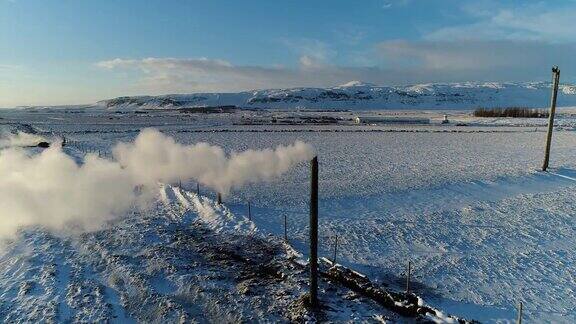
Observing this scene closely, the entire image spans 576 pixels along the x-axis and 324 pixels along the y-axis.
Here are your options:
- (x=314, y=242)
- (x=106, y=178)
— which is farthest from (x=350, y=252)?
(x=106, y=178)

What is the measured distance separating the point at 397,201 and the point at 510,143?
40.6 metres

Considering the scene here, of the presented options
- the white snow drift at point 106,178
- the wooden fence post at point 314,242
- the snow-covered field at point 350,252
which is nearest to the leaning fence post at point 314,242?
the wooden fence post at point 314,242

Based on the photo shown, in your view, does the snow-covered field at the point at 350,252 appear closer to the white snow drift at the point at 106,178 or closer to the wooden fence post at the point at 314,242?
the wooden fence post at the point at 314,242

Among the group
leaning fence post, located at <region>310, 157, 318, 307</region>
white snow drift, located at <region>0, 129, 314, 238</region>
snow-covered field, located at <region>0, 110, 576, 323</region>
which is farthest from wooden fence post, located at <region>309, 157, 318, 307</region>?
white snow drift, located at <region>0, 129, 314, 238</region>

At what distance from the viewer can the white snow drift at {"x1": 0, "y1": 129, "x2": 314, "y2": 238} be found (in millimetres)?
22609

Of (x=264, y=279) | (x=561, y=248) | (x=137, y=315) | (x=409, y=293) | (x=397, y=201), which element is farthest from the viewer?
(x=397, y=201)

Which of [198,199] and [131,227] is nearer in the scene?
[131,227]

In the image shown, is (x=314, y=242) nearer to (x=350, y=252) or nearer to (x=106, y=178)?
(x=350, y=252)

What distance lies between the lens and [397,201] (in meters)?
25.2

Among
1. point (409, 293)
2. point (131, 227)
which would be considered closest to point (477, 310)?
point (409, 293)

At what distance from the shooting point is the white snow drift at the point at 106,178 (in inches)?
890

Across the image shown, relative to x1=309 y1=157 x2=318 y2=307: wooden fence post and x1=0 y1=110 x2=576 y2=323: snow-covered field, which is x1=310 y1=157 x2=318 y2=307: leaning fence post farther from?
x1=0 y1=110 x2=576 y2=323: snow-covered field

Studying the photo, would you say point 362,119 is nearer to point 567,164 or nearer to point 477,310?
point 567,164

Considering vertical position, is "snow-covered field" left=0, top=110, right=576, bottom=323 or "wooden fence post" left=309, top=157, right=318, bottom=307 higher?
"wooden fence post" left=309, top=157, right=318, bottom=307
